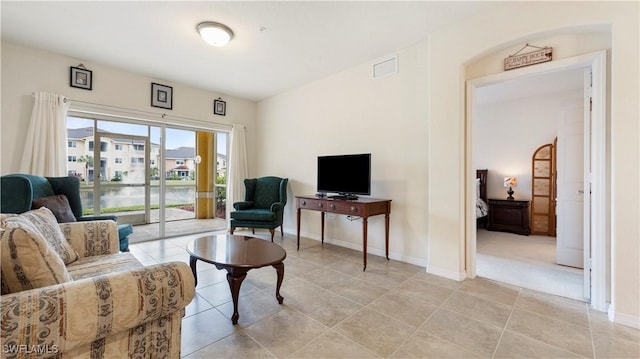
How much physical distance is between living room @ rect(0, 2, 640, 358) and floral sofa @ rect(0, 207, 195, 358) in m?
2.52

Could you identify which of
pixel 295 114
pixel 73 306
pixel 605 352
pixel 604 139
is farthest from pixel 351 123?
pixel 73 306

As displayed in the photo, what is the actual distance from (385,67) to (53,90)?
432cm

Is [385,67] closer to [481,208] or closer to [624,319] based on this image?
[624,319]

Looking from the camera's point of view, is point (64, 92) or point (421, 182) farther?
point (64, 92)

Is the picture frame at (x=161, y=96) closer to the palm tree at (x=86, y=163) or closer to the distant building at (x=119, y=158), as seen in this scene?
the distant building at (x=119, y=158)

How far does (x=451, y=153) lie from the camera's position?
2.73 m

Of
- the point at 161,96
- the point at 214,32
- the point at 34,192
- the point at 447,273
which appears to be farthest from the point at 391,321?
the point at 161,96

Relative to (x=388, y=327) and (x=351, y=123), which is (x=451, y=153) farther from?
(x=388, y=327)

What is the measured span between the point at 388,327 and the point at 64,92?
4740 mm

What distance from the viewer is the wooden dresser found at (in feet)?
16.0

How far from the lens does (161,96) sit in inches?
169

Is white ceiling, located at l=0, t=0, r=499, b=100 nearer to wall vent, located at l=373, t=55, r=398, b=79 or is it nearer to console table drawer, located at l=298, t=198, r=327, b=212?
wall vent, located at l=373, t=55, r=398, b=79

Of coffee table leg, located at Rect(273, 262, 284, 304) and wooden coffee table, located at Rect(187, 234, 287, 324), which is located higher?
wooden coffee table, located at Rect(187, 234, 287, 324)

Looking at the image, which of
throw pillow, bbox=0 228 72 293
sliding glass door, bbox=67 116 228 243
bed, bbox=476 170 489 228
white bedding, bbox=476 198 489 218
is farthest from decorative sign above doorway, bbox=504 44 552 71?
sliding glass door, bbox=67 116 228 243
